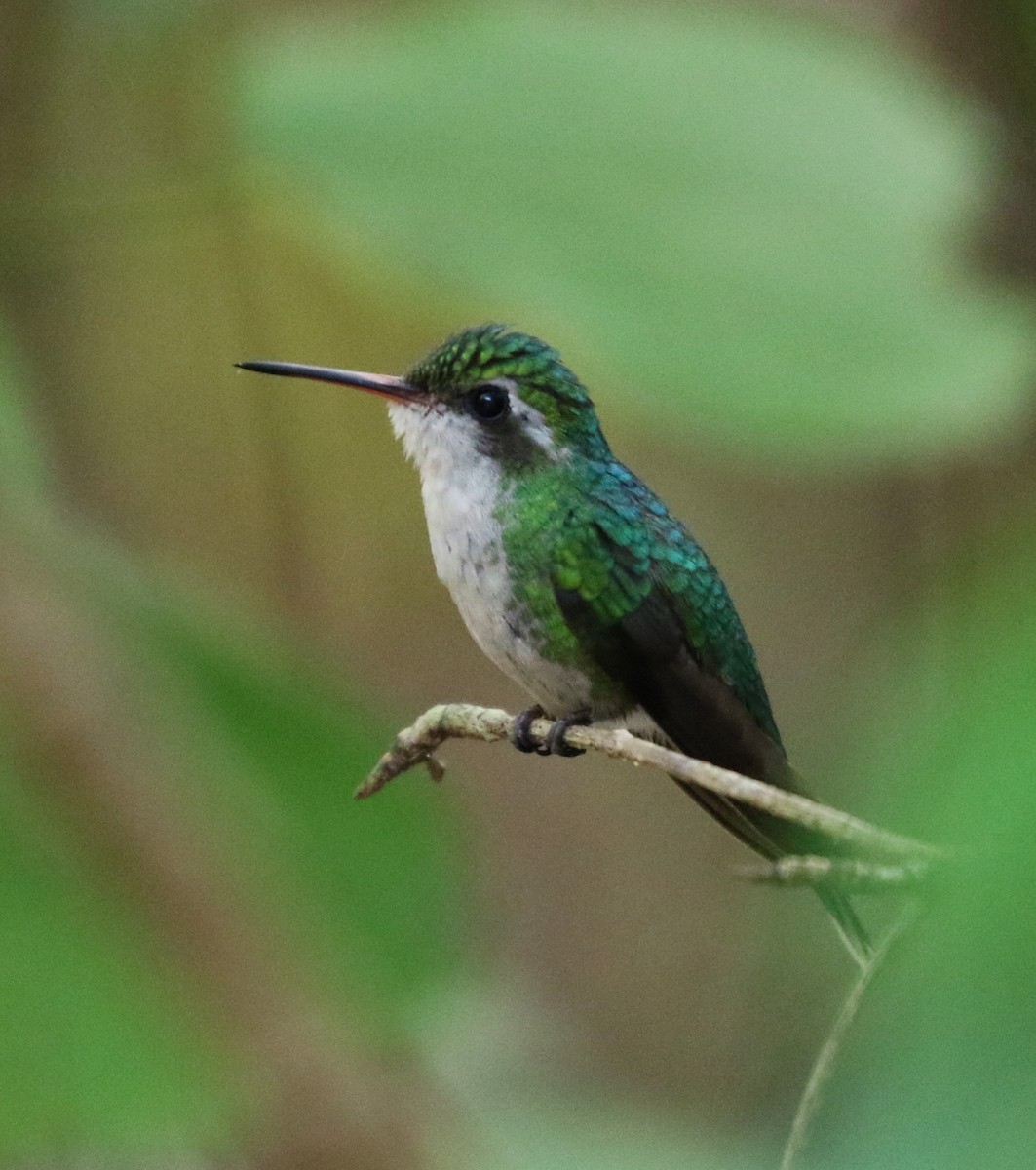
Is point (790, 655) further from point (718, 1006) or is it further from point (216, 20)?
point (216, 20)

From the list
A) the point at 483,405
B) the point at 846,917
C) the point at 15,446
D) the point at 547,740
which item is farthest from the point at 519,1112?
the point at 846,917

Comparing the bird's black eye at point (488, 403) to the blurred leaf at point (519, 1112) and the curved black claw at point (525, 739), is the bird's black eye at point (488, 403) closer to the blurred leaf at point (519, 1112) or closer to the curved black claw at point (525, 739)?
the curved black claw at point (525, 739)

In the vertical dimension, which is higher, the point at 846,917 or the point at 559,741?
the point at 846,917

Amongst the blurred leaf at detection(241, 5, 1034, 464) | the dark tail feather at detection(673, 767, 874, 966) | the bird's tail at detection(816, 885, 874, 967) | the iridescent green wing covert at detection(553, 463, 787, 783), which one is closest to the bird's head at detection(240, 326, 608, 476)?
the iridescent green wing covert at detection(553, 463, 787, 783)

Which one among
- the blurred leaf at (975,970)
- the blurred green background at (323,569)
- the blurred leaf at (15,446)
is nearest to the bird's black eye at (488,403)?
the blurred green background at (323,569)

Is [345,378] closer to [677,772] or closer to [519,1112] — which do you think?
[677,772]

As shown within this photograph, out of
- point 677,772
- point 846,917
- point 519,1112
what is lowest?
point 519,1112
